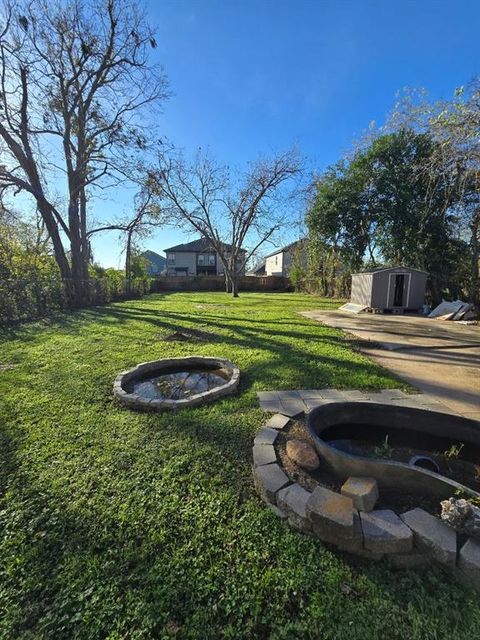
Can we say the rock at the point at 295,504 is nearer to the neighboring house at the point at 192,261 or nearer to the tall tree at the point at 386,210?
the tall tree at the point at 386,210

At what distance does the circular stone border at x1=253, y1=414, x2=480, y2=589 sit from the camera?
1337mm

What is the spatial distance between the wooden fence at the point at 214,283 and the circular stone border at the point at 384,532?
82.2ft

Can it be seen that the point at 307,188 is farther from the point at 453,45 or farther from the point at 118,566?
the point at 118,566

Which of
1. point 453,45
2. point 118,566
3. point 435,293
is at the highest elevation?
point 453,45

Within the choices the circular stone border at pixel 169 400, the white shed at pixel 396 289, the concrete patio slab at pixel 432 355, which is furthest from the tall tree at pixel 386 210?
the circular stone border at pixel 169 400

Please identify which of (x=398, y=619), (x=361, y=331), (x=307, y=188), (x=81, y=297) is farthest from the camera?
(x=307, y=188)

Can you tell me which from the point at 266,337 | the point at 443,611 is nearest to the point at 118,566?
the point at 443,611

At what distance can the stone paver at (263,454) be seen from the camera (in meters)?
2.05

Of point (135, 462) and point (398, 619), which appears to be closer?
point (398, 619)

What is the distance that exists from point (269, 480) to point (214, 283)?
25739 millimetres

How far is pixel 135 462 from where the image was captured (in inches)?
85.4

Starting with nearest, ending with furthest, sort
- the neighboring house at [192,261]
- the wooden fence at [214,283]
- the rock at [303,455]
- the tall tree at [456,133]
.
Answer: the rock at [303,455], the tall tree at [456,133], the wooden fence at [214,283], the neighboring house at [192,261]

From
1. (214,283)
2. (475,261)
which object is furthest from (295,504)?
(214,283)

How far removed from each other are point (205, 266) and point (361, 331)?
34196mm
